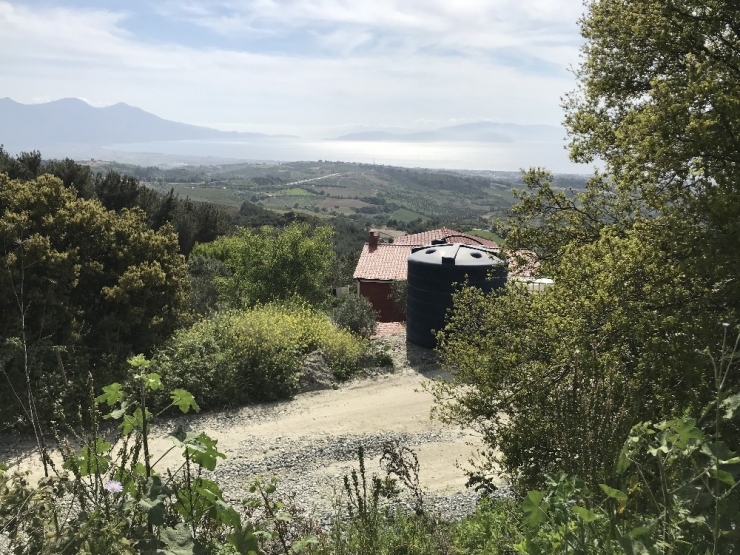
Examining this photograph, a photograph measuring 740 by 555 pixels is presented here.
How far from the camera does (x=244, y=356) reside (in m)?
12.3

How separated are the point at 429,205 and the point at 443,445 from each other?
142979 mm

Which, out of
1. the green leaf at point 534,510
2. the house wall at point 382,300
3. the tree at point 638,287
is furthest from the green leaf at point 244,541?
the house wall at point 382,300

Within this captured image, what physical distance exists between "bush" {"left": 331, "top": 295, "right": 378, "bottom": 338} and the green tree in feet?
8.85

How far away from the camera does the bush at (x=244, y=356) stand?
11.7m

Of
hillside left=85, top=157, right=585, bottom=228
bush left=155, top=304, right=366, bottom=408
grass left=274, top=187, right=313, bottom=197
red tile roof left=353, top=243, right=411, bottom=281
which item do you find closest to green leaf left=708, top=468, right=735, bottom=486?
bush left=155, top=304, right=366, bottom=408

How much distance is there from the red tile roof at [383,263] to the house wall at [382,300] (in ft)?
1.18

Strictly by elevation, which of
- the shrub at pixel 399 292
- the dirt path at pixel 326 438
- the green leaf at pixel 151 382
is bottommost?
the dirt path at pixel 326 438

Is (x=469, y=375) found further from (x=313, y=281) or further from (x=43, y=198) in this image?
(x=313, y=281)

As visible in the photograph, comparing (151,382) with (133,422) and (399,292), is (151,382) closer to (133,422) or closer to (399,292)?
(133,422)

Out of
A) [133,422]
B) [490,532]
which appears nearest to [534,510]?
[133,422]

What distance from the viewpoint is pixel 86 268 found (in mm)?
11234

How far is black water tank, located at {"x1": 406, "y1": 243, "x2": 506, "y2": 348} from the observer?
1508 cm

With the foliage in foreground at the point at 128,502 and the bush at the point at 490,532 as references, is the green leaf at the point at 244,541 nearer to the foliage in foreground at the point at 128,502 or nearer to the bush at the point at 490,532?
the foliage in foreground at the point at 128,502

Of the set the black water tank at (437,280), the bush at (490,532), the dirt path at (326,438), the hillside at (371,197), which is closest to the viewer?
the bush at (490,532)
